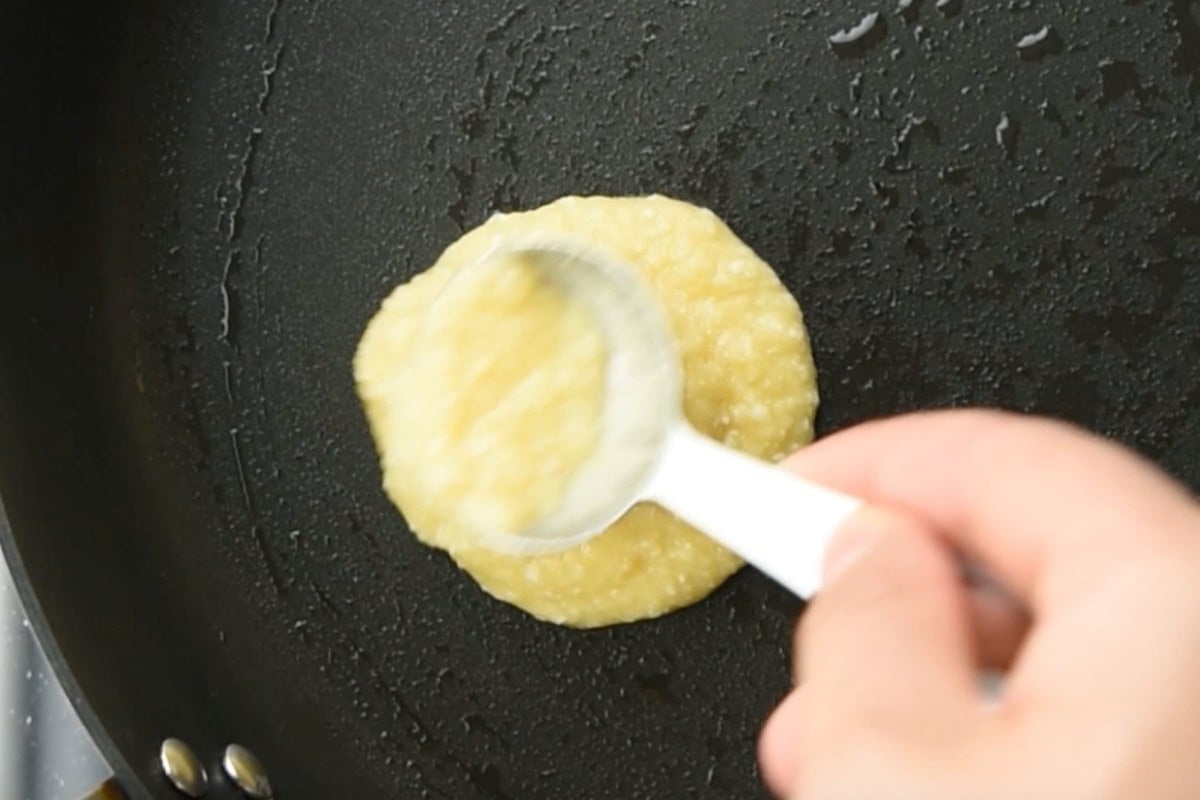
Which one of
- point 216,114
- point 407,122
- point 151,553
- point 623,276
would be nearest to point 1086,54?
point 623,276

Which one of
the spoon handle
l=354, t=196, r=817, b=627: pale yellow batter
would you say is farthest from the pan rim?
the spoon handle

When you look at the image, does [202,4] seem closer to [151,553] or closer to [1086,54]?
[151,553]

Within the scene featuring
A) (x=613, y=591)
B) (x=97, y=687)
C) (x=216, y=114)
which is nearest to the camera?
(x=97, y=687)

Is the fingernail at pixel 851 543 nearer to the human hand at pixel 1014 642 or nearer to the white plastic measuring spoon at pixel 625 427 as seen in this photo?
the human hand at pixel 1014 642

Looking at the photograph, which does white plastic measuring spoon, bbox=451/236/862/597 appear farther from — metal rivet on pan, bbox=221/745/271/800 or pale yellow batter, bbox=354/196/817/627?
metal rivet on pan, bbox=221/745/271/800

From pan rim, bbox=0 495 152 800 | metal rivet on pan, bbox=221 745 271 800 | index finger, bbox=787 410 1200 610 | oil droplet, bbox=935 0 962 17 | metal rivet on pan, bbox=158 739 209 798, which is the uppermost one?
oil droplet, bbox=935 0 962 17

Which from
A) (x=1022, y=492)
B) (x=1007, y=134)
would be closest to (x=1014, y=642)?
(x=1022, y=492)

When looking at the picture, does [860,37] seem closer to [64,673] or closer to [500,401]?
[500,401]

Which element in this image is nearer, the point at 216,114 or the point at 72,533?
the point at 72,533
